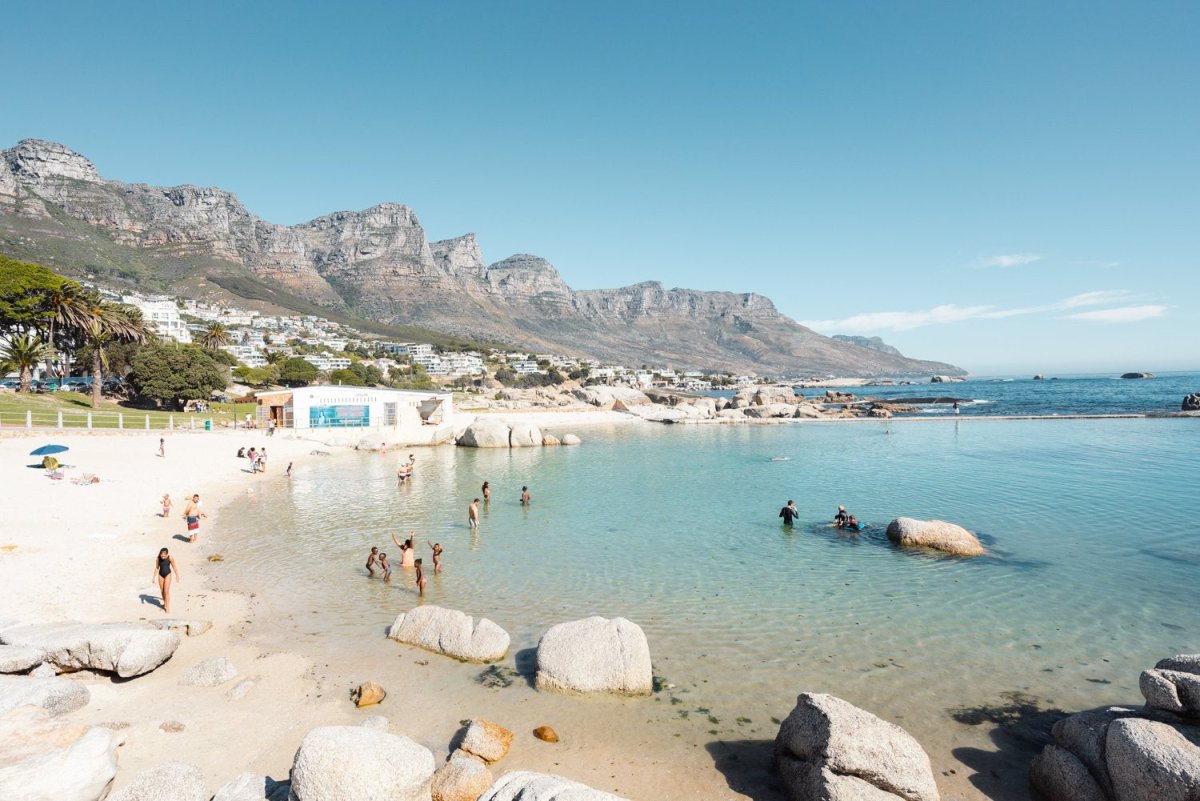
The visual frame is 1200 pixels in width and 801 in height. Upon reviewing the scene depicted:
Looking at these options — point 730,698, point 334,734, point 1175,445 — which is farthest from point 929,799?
point 1175,445

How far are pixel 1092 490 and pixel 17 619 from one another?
136 ft

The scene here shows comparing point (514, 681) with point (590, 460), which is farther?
point (590, 460)

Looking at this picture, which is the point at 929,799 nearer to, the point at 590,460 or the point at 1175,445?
the point at 590,460

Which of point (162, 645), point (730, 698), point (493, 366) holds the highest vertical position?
point (493, 366)

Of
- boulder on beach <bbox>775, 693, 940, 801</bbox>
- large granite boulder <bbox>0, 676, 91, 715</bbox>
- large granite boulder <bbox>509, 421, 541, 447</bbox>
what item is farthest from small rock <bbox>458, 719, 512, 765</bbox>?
large granite boulder <bbox>509, 421, 541, 447</bbox>

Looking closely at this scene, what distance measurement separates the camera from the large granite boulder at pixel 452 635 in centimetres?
1192

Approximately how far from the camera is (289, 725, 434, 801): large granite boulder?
6.85 metres

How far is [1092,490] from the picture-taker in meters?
29.4

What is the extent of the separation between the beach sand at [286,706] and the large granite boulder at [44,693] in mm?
220

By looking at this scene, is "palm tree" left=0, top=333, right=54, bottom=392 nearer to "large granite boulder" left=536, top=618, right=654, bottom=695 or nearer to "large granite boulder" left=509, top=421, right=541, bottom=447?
"large granite boulder" left=509, top=421, right=541, bottom=447

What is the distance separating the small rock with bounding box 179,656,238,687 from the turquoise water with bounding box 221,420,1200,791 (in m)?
1.60

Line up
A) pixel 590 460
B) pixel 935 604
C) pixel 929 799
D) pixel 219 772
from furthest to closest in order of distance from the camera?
pixel 590 460 → pixel 935 604 → pixel 219 772 → pixel 929 799

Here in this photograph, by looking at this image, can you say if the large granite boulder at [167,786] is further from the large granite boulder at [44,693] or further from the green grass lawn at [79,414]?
the green grass lawn at [79,414]

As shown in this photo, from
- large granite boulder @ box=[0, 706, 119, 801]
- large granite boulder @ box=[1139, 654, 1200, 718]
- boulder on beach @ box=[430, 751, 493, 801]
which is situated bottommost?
boulder on beach @ box=[430, 751, 493, 801]
